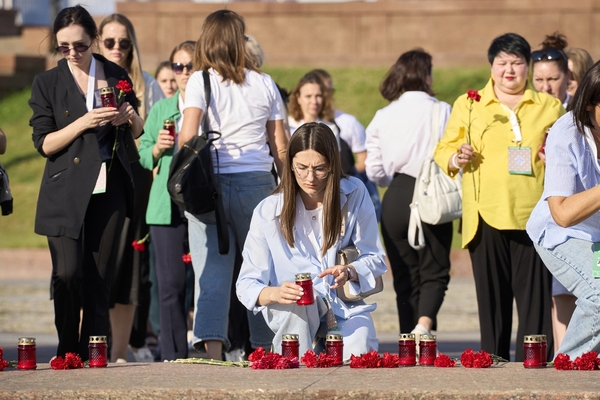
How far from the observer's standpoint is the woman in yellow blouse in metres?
6.74

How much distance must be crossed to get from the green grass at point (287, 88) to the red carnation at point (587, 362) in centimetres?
1385

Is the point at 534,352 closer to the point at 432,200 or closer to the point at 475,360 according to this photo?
the point at 475,360

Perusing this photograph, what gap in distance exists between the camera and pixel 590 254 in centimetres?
523

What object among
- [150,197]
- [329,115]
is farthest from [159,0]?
[150,197]

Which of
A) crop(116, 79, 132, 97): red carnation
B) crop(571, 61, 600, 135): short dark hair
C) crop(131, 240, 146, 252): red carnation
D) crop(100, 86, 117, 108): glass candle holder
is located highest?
crop(116, 79, 132, 97): red carnation

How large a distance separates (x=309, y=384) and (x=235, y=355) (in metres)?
2.91

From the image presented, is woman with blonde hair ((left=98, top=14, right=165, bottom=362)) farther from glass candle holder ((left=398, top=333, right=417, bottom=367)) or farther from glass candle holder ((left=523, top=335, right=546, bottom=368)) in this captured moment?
glass candle holder ((left=523, top=335, right=546, bottom=368))

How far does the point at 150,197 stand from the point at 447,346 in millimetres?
2784

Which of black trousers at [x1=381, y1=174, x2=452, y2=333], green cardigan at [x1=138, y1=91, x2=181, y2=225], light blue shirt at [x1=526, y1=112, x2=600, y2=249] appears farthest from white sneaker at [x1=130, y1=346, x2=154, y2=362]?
light blue shirt at [x1=526, y1=112, x2=600, y2=249]

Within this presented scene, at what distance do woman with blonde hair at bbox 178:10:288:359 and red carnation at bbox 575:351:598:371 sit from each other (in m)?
2.26

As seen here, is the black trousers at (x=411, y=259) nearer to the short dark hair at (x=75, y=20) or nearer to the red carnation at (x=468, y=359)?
the red carnation at (x=468, y=359)

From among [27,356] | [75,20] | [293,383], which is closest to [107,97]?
[75,20]

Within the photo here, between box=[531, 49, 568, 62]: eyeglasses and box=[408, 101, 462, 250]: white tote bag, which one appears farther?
box=[531, 49, 568, 62]: eyeglasses

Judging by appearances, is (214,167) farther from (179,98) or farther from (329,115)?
(329,115)
